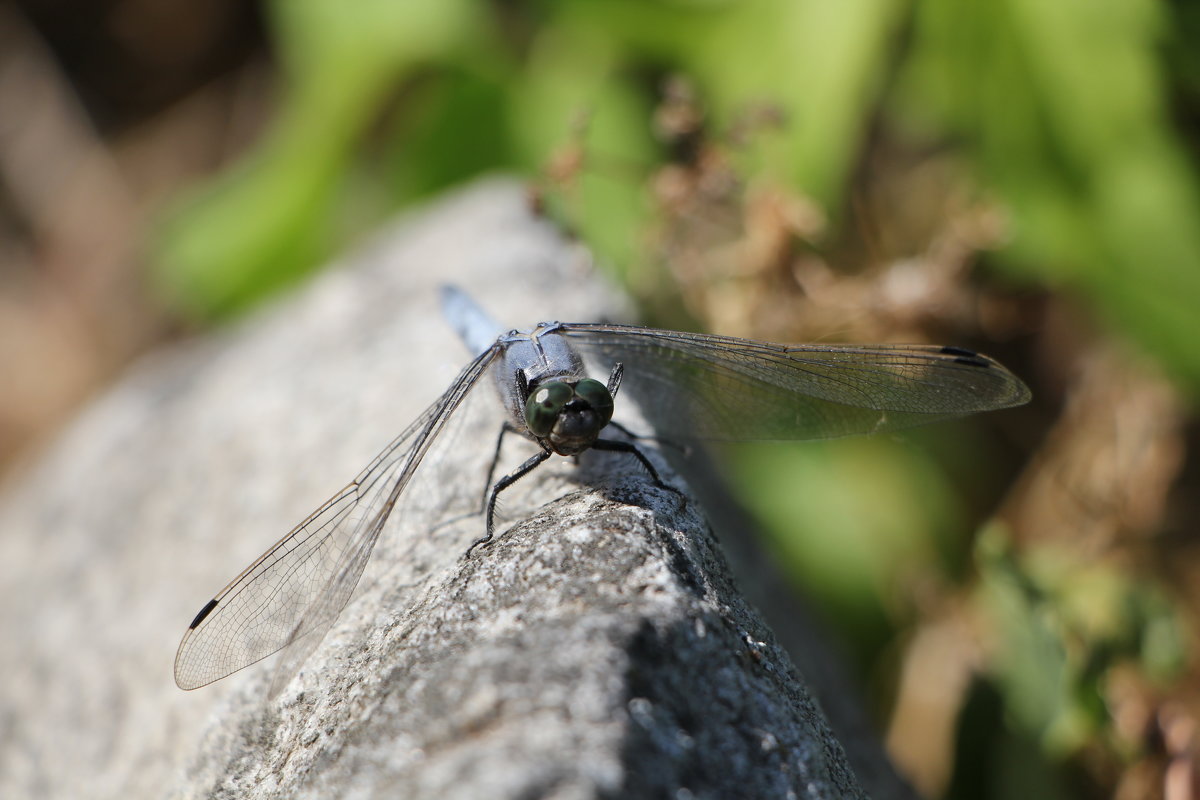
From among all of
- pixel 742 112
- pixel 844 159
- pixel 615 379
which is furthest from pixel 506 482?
pixel 844 159

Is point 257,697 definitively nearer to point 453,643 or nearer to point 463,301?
point 453,643

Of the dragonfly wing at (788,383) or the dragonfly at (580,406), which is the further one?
the dragonfly wing at (788,383)

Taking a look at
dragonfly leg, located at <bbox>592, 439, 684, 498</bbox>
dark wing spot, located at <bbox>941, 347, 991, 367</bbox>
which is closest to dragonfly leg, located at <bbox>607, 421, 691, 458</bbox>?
dragonfly leg, located at <bbox>592, 439, 684, 498</bbox>

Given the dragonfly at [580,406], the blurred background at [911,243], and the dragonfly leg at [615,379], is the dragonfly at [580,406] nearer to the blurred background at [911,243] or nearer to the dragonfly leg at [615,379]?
the dragonfly leg at [615,379]

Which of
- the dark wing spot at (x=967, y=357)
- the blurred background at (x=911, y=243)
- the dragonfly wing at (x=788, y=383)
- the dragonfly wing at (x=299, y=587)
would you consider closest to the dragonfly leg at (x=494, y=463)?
the dragonfly wing at (x=299, y=587)

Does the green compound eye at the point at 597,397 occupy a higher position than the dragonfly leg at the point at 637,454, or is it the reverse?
the green compound eye at the point at 597,397

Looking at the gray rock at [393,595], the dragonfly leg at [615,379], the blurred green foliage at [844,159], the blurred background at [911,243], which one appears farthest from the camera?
the blurred green foliage at [844,159]

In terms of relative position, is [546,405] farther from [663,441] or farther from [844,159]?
[844,159]
